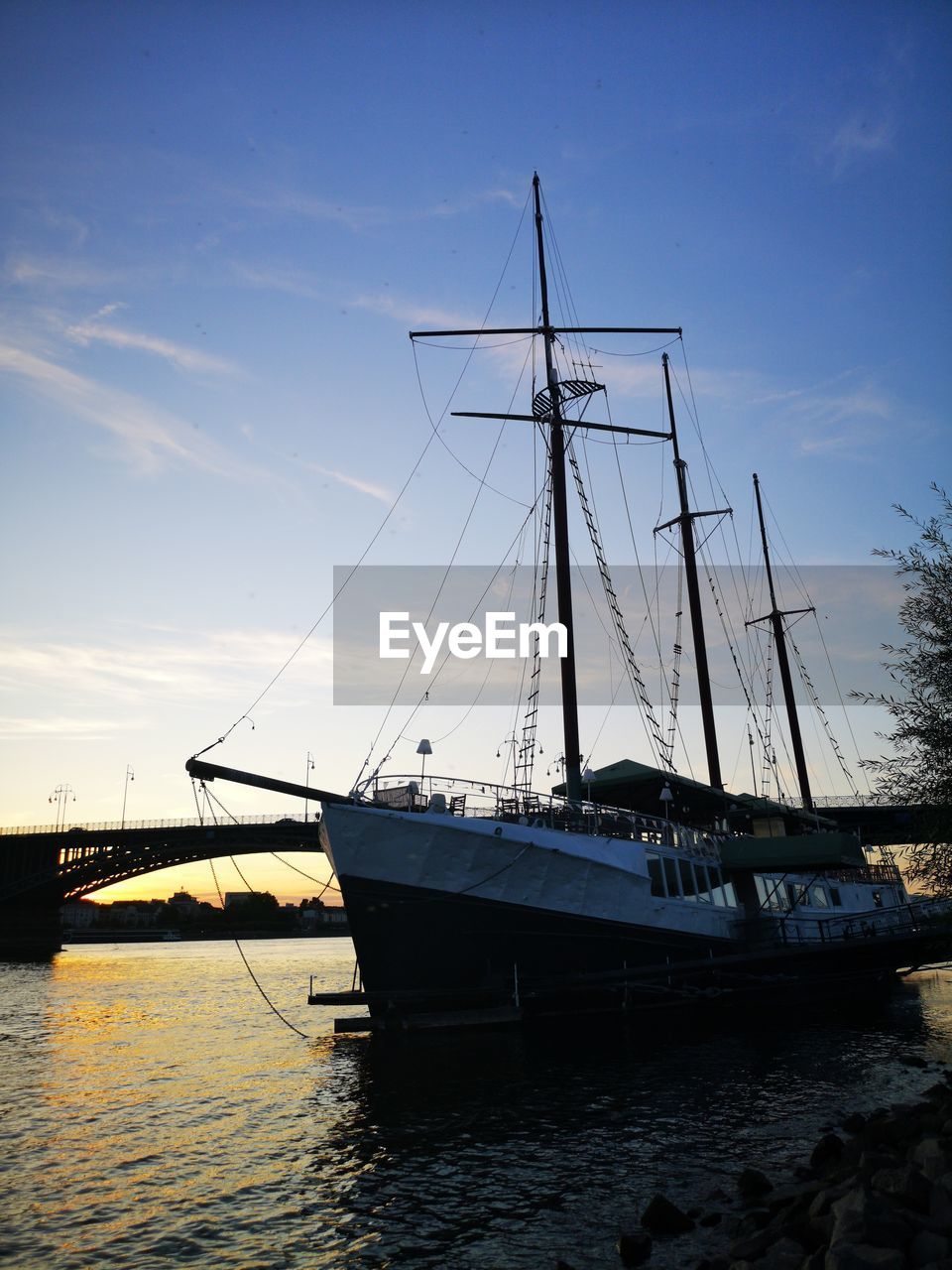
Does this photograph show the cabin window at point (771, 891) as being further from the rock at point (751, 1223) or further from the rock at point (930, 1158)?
the rock at point (751, 1223)

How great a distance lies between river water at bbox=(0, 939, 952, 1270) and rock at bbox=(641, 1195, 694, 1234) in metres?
0.35

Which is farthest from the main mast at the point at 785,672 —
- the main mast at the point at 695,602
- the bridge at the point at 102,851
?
the bridge at the point at 102,851

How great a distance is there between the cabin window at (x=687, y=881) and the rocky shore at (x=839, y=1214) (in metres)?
18.1

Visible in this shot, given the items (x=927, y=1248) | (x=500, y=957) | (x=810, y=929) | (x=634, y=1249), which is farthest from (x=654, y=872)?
(x=927, y=1248)

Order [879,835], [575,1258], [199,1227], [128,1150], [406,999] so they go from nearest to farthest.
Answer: [575,1258] < [199,1227] < [128,1150] < [406,999] < [879,835]

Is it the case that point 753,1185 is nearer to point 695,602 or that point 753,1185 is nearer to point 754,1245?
point 754,1245

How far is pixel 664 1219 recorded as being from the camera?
12070 mm

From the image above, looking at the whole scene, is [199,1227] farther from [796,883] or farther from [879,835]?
[879,835]

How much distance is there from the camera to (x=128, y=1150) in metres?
17.6

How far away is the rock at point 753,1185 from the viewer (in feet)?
42.3

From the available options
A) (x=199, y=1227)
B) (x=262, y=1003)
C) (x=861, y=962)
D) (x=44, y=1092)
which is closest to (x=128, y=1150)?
(x=199, y=1227)

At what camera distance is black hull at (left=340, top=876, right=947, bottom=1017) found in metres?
26.8

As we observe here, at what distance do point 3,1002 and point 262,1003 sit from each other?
1605 centimetres

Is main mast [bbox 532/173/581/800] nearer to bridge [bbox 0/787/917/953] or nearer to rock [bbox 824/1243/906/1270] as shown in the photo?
rock [bbox 824/1243/906/1270]
